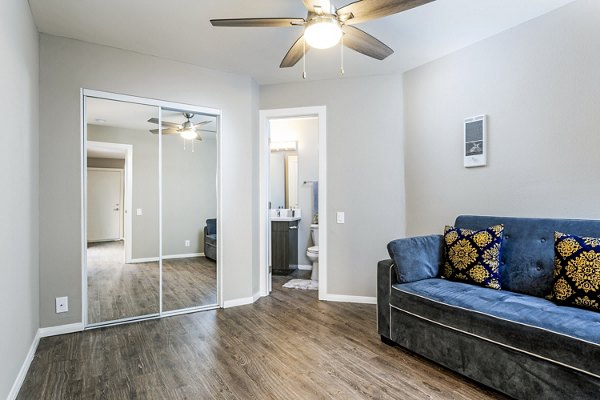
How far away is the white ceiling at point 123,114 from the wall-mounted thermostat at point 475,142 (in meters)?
2.88

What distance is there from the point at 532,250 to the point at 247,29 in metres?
2.79

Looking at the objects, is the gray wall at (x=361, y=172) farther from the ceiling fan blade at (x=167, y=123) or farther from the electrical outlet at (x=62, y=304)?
the electrical outlet at (x=62, y=304)

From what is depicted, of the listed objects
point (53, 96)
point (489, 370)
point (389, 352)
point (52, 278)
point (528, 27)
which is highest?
point (528, 27)

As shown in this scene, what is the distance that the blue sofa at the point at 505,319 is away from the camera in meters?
1.59

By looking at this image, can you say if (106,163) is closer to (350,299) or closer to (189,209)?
(189,209)

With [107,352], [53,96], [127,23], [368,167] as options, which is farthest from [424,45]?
[107,352]

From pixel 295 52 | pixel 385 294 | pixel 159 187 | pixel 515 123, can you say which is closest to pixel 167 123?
pixel 159 187

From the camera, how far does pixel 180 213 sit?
11.2 feet

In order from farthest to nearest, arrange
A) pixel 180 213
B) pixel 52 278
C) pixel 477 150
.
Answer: pixel 180 213
pixel 477 150
pixel 52 278

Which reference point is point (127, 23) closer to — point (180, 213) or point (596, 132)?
point (180, 213)

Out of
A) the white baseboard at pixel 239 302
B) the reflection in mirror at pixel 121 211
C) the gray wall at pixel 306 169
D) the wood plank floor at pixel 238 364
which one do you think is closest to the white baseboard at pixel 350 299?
the wood plank floor at pixel 238 364

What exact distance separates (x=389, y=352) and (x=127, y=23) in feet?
10.9

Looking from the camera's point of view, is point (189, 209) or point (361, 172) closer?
point (189, 209)

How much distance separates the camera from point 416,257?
102 inches
